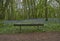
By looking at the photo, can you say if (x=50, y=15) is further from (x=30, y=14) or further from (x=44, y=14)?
(x=30, y=14)

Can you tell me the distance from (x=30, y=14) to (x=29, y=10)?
1.72ft

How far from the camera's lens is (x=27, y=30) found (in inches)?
405

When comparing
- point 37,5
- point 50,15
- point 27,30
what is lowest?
point 27,30

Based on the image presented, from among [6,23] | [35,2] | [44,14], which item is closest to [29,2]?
[35,2]

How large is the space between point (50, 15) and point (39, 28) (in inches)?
92.4

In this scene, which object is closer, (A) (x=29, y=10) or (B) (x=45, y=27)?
(B) (x=45, y=27)

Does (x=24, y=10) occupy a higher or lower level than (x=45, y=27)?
higher

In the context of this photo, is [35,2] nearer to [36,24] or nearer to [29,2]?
[29,2]

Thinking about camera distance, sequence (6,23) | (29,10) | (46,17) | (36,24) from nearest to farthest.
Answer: (36,24) → (6,23) → (46,17) → (29,10)

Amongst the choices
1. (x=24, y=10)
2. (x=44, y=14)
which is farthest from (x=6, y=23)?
(x=44, y=14)

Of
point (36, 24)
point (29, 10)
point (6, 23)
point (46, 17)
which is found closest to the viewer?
point (36, 24)

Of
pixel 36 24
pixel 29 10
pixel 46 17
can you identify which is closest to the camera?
pixel 36 24

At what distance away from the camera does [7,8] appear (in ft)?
41.1

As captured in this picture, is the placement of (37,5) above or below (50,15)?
above
